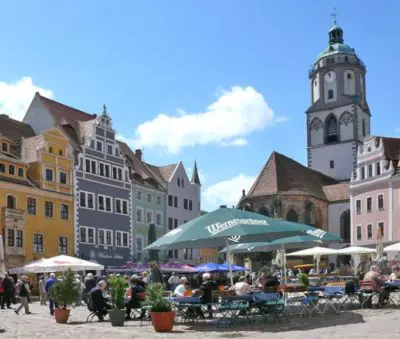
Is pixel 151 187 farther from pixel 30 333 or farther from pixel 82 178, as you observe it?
pixel 30 333

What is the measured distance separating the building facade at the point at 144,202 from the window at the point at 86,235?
205 inches

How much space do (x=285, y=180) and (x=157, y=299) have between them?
55.9 m

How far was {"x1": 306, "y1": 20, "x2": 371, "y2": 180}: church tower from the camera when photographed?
77.9 metres

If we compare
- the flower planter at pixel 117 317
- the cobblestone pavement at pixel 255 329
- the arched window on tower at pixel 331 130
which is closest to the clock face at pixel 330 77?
the arched window on tower at pixel 331 130

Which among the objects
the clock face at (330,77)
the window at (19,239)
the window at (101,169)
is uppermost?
the clock face at (330,77)

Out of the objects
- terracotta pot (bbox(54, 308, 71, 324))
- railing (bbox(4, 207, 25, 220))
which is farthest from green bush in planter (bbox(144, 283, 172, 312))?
railing (bbox(4, 207, 25, 220))

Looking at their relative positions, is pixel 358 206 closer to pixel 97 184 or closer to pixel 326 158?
pixel 326 158

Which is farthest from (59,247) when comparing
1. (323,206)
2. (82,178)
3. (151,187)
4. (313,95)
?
(313,95)

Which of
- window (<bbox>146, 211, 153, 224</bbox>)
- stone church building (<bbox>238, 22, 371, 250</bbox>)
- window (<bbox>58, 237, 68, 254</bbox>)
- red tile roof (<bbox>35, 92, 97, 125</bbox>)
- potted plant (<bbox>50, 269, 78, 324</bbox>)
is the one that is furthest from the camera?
stone church building (<bbox>238, 22, 371, 250</bbox>)

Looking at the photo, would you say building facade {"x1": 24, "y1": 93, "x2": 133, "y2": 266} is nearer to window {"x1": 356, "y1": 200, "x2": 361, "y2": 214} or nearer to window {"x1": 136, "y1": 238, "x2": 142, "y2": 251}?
window {"x1": 136, "y1": 238, "x2": 142, "y2": 251}

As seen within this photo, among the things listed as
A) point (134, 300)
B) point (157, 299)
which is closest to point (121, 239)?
point (134, 300)

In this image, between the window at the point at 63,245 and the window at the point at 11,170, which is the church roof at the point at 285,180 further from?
the window at the point at 11,170

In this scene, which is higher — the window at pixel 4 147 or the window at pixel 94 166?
the window at pixel 4 147

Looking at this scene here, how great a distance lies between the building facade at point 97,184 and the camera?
48.7 metres
